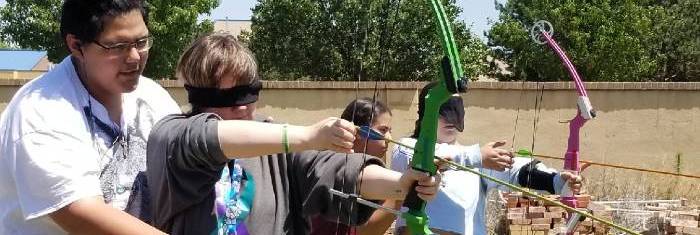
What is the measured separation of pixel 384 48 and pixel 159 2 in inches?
709

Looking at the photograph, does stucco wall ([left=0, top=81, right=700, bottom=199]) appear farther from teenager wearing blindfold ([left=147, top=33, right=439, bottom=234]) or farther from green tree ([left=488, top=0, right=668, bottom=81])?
teenager wearing blindfold ([left=147, top=33, right=439, bottom=234])

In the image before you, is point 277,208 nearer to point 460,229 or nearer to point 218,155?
point 218,155

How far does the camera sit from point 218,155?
168 cm

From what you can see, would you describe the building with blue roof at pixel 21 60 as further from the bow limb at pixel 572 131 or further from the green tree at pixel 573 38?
the bow limb at pixel 572 131

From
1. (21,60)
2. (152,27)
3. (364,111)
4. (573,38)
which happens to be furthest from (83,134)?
(21,60)

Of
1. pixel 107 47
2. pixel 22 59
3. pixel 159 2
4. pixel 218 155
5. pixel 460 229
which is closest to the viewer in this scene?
pixel 218 155

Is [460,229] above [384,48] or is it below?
below

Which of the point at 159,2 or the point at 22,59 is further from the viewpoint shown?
the point at 22,59

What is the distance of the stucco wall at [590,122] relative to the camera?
8.87 m

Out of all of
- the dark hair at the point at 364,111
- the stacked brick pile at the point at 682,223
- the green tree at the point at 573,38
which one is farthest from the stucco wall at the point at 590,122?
the dark hair at the point at 364,111

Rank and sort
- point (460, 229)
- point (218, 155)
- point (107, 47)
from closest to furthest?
point (218, 155) → point (107, 47) → point (460, 229)

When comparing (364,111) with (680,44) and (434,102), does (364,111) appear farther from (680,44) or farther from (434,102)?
(680,44)

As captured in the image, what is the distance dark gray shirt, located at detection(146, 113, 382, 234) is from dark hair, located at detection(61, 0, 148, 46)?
0.21 m

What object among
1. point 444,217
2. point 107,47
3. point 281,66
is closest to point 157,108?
point 107,47
